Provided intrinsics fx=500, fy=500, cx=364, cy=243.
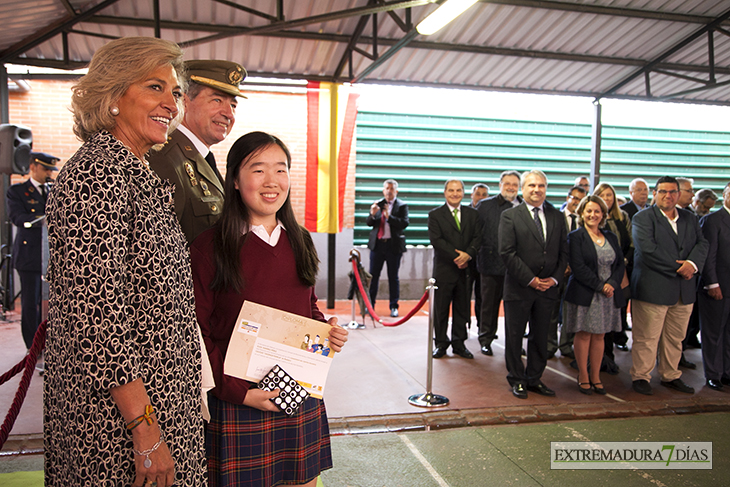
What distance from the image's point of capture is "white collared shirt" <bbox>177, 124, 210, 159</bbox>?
6.81 ft

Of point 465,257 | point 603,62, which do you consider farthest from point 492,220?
point 603,62

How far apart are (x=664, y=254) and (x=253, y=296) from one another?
13.7 feet

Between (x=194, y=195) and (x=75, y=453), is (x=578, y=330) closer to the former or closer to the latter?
(x=194, y=195)

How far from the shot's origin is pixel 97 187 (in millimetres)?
1225

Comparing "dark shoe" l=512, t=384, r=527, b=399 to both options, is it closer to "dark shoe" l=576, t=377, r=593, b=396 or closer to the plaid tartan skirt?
"dark shoe" l=576, t=377, r=593, b=396

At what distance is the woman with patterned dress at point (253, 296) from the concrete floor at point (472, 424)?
1368 mm

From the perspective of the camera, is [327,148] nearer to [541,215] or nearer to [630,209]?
[541,215]

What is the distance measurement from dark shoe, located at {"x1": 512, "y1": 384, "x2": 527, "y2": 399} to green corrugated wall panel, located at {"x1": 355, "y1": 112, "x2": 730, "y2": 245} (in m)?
5.69

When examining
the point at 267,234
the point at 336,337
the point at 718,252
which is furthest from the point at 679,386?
the point at 267,234

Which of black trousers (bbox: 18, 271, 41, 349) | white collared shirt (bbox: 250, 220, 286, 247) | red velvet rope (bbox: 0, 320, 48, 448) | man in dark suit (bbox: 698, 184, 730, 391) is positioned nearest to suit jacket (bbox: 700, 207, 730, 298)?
man in dark suit (bbox: 698, 184, 730, 391)

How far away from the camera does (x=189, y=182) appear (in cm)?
191

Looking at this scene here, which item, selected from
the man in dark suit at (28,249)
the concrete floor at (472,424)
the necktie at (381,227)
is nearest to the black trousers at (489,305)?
the concrete floor at (472,424)

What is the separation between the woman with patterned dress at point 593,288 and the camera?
429cm

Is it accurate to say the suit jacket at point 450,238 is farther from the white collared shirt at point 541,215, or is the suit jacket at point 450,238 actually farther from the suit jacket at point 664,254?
the suit jacket at point 664,254
